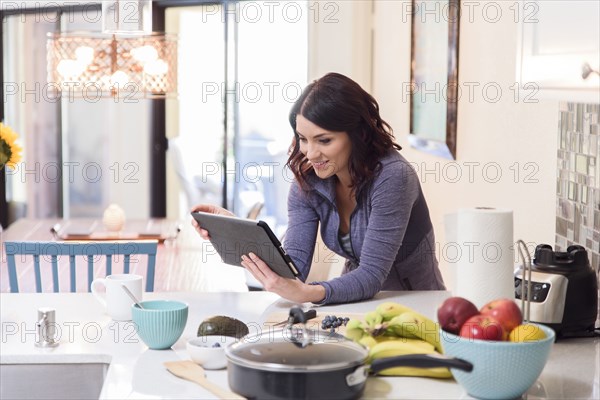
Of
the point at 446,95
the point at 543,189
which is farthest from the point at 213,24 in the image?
the point at 543,189

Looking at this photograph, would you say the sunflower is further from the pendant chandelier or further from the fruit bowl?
the pendant chandelier

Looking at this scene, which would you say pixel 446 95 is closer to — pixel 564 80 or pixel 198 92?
pixel 564 80

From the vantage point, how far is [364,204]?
2.20 meters

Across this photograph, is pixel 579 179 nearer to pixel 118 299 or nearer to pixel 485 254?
pixel 485 254

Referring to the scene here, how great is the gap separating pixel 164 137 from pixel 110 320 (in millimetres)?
5302

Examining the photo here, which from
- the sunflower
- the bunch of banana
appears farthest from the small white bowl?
the sunflower

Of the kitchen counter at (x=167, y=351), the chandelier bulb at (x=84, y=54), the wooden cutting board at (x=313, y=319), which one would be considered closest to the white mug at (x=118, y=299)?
Answer: the kitchen counter at (x=167, y=351)

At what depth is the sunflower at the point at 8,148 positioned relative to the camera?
6.24 feet

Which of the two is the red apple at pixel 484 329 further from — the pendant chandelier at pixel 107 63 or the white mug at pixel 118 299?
the pendant chandelier at pixel 107 63

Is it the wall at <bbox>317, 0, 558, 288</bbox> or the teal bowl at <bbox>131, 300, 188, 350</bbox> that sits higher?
the wall at <bbox>317, 0, 558, 288</bbox>

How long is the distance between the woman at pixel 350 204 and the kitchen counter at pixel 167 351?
8cm

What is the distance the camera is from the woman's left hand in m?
1.95

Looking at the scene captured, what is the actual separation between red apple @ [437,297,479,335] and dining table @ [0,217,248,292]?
1.69 m

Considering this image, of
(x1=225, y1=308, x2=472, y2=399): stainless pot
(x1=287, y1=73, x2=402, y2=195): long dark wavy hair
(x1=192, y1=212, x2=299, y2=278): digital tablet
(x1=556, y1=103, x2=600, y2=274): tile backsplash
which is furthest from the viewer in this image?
(x1=287, y1=73, x2=402, y2=195): long dark wavy hair
